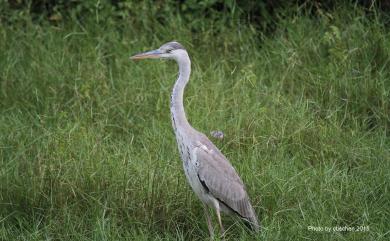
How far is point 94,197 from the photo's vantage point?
17.3 feet

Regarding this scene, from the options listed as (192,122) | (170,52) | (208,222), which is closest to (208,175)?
(208,222)

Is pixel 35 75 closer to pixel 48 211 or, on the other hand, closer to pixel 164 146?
pixel 164 146

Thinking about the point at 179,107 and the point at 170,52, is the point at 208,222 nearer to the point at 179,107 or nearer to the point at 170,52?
the point at 179,107

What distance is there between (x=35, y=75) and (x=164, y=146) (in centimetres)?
151

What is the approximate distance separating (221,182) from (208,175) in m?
0.10

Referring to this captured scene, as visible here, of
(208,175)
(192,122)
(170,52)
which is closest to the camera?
(208,175)

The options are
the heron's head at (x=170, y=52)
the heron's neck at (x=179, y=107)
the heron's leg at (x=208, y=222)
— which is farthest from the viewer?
the heron's head at (x=170, y=52)

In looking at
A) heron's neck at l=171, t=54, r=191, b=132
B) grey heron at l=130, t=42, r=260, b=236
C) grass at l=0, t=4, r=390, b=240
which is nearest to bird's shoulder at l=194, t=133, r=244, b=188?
grey heron at l=130, t=42, r=260, b=236

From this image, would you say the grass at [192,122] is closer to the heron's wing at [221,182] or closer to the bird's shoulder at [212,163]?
the heron's wing at [221,182]

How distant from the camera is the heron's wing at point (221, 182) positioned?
5.01 metres

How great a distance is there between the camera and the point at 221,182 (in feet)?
16.6

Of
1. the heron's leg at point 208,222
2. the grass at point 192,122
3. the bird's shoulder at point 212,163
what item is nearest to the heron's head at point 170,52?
the bird's shoulder at point 212,163

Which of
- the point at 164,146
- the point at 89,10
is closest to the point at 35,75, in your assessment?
the point at 89,10

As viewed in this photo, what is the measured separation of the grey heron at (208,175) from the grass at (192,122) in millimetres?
155
